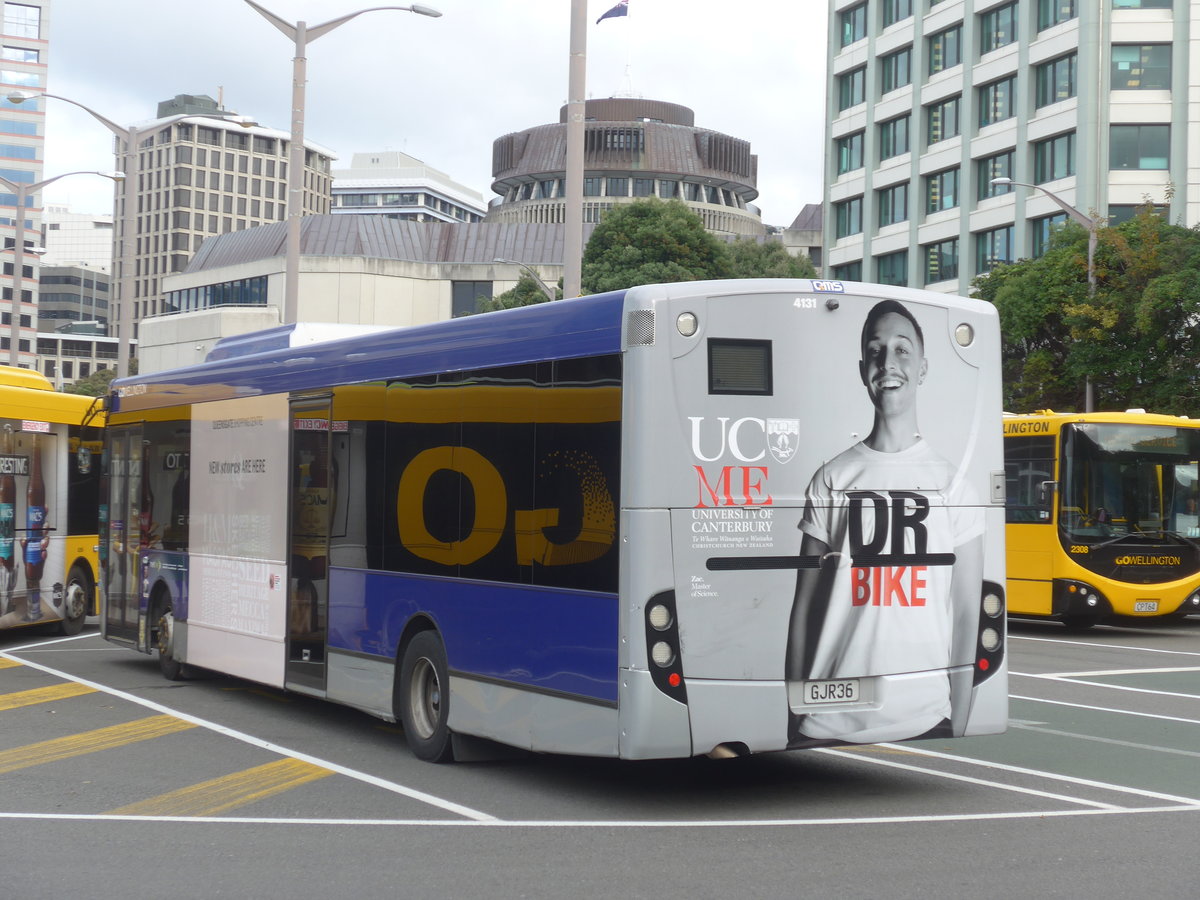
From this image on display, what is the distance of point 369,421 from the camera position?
428 inches

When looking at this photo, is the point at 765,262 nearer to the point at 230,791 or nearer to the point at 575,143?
the point at 575,143

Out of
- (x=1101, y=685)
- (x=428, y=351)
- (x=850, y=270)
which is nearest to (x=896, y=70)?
(x=850, y=270)

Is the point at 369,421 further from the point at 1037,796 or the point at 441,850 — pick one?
the point at 1037,796

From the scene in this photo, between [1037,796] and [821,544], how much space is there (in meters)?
1.98

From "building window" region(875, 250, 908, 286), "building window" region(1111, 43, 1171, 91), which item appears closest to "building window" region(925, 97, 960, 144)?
"building window" region(875, 250, 908, 286)

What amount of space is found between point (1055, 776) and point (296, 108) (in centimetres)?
1774

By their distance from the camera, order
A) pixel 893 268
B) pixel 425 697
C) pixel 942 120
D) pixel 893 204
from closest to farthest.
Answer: pixel 425 697
pixel 942 120
pixel 893 268
pixel 893 204

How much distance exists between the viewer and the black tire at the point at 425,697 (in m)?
9.80

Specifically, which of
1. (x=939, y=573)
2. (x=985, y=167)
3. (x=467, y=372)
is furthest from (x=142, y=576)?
(x=985, y=167)

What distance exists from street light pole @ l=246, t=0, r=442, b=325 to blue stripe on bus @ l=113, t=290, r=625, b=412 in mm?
9611

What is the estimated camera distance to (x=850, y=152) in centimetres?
7262

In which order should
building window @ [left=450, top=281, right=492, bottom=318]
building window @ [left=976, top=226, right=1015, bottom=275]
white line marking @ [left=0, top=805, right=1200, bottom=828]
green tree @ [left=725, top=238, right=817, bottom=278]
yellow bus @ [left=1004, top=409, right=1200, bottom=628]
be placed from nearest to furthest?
1. white line marking @ [left=0, top=805, right=1200, bottom=828]
2. yellow bus @ [left=1004, top=409, right=1200, bottom=628]
3. building window @ [left=976, top=226, right=1015, bottom=275]
4. green tree @ [left=725, top=238, right=817, bottom=278]
5. building window @ [left=450, top=281, right=492, bottom=318]

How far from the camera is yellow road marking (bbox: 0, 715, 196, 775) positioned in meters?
10.3

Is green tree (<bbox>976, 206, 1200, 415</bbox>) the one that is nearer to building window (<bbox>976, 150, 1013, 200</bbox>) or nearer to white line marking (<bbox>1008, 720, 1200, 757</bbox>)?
building window (<bbox>976, 150, 1013, 200</bbox>)
